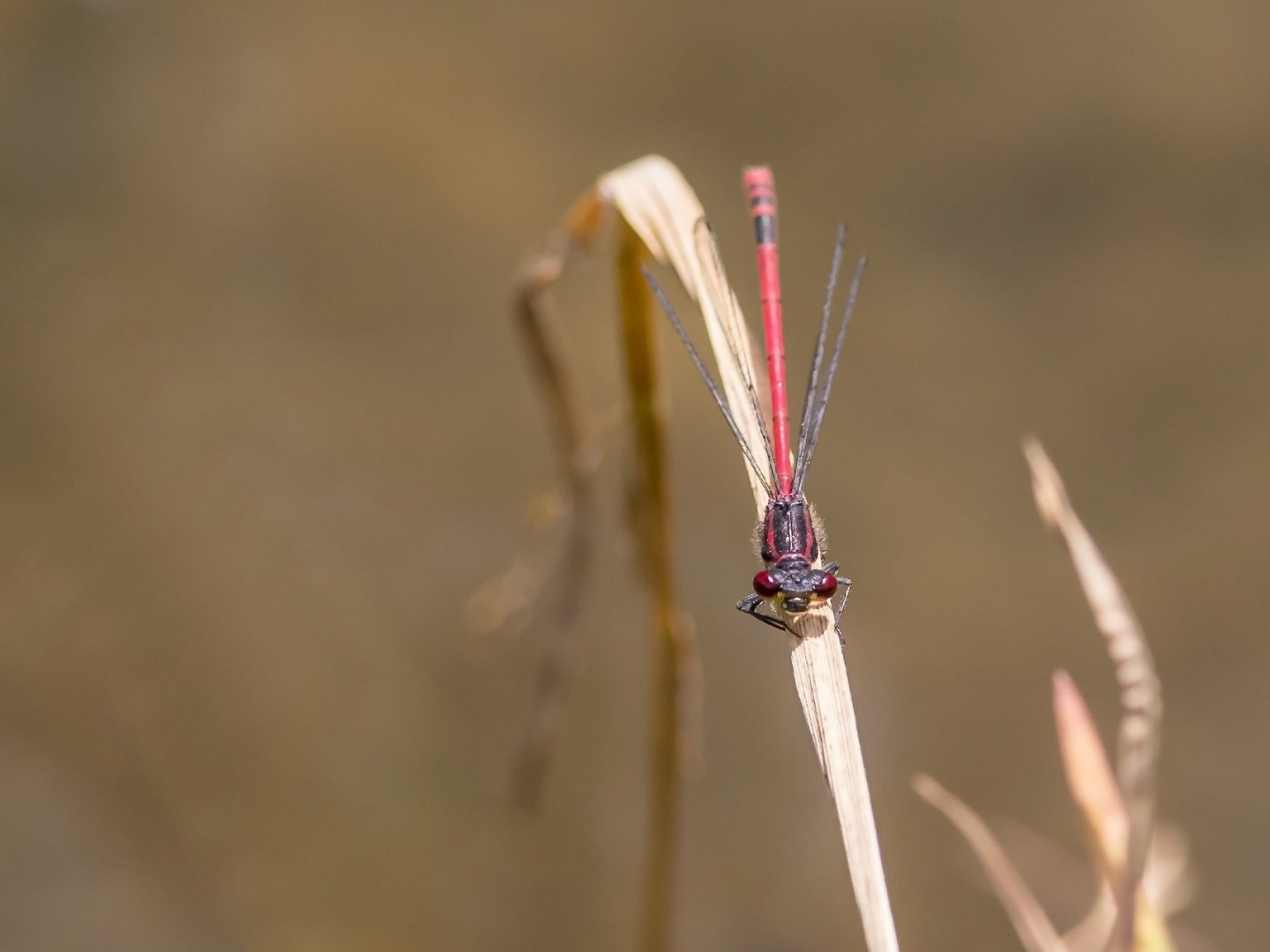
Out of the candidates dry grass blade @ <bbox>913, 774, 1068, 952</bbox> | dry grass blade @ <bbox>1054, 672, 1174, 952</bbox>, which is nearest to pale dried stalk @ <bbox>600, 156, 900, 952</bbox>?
dry grass blade @ <bbox>913, 774, 1068, 952</bbox>

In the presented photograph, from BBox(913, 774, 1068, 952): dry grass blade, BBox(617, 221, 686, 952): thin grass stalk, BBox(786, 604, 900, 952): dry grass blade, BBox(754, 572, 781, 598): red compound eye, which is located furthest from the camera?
BBox(617, 221, 686, 952): thin grass stalk

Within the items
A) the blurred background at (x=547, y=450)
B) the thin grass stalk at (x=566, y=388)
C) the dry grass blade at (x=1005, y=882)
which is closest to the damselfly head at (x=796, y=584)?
the dry grass blade at (x=1005, y=882)

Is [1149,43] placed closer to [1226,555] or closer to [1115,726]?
[1226,555]

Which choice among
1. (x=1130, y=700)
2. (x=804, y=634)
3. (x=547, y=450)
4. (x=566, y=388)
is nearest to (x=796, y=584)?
(x=804, y=634)

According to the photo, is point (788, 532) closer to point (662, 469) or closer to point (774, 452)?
point (774, 452)

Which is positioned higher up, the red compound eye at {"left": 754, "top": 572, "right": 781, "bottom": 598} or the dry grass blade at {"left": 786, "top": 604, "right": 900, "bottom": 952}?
the dry grass blade at {"left": 786, "top": 604, "right": 900, "bottom": 952}

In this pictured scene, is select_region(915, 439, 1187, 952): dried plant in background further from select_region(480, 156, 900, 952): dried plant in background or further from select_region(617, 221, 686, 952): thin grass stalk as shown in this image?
select_region(617, 221, 686, 952): thin grass stalk

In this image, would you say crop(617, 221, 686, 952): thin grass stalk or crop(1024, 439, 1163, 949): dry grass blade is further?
crop(617, 221, 686, 952): thin grass stalk
